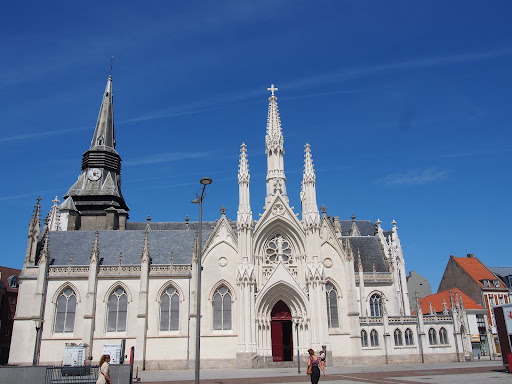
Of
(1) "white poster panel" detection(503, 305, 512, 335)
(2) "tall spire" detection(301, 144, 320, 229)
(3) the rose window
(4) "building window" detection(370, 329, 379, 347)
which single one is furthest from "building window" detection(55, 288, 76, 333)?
(1) "white poster panel" detection(503, 305, 512, 335)

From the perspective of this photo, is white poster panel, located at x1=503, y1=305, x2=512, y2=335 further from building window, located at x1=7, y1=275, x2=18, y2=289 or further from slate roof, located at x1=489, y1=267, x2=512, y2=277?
building window, located at x1=7, y1=275, x2=18, y2=289

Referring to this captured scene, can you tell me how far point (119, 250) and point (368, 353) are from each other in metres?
23.4

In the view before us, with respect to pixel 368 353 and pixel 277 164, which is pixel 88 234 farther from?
pixel 368 353

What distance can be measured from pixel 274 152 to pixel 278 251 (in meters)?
9.73

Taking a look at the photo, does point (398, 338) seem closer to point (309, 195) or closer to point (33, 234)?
point (309, 195)

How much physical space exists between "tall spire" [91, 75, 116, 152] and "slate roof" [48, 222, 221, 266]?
15786 mm

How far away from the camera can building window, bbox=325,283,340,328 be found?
3719 cm

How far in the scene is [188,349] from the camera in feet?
117

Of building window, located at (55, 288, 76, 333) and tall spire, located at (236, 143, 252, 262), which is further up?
tall spire, located at (236, 143, 252, 262)

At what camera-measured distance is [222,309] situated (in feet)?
122

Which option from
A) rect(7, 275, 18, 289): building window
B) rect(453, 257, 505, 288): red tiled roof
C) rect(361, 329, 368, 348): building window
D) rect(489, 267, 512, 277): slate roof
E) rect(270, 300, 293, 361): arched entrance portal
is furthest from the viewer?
rect(489, 267, 512, 277): slate roof

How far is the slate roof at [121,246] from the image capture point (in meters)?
40.0

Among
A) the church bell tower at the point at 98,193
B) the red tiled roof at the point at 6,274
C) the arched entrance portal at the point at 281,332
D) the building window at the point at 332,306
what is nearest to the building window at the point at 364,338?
the building window at the point at 332,306

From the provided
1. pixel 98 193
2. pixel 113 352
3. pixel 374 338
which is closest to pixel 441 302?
pixel 374 338
